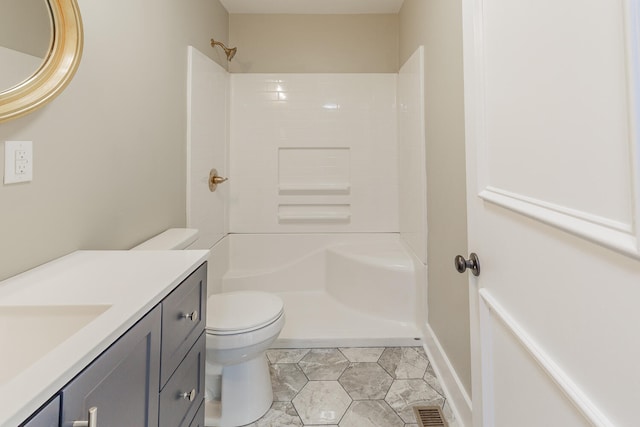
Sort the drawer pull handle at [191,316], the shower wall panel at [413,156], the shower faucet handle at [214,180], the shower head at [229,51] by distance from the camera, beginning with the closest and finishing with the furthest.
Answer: the drawer pull handle at [191,316] → the shower wall panel at [413,156] → the shower faucet handle at [214,180] → the shower head at [229,51]

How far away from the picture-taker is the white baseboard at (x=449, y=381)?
1.39 metres

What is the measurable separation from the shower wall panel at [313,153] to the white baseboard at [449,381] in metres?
1.03

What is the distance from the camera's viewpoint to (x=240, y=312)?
153cm

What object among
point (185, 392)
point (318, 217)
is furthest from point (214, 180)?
point (185, 392)

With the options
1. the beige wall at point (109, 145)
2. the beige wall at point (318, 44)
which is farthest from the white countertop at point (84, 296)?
the beige wall at point (318, 44)

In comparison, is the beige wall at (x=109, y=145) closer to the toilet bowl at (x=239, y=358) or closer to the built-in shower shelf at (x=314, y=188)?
the toilet bowl at (x=239, y=358)

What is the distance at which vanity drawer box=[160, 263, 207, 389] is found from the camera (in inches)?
31.0

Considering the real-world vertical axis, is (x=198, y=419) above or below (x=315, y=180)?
below

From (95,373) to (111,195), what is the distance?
0.89 meters

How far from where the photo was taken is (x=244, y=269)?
2.74m

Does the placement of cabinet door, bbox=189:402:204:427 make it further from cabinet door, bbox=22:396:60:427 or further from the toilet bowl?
cabinet door, bbox=22:396:60:427

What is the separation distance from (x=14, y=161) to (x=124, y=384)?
0.66 metres

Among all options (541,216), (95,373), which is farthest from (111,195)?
(541,216)

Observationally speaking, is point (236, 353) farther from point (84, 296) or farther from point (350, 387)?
point (84, 296)
